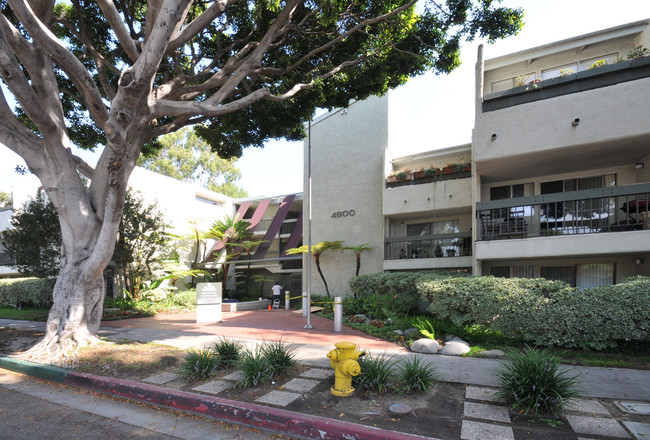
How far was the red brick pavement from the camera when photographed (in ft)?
30.6

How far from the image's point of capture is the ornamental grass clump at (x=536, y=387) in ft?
14.5

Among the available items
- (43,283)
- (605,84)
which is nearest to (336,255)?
(605,84)

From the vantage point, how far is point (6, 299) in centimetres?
2067

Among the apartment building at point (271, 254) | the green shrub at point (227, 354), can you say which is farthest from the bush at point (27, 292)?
the green shrub at point (227, 354)

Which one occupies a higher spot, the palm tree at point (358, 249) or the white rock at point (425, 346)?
the palm tree at point (358, 249)

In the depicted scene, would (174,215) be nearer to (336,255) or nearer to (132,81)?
(336,255)

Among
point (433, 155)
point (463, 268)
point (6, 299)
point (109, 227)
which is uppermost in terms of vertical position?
point (433, 155)

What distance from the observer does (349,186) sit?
18.2 m

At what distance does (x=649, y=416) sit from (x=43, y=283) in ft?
76.8

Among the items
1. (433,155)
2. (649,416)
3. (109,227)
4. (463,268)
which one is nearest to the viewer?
(649,416)

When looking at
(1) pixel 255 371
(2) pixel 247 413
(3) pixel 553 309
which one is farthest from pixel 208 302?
(3) pixel 553 309

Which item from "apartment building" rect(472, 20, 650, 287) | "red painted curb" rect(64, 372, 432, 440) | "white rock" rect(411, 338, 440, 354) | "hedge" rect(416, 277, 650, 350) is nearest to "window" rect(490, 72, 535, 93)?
"apartment building" rect(472, 20, 650, 287)

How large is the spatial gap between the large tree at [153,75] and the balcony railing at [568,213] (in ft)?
15.5

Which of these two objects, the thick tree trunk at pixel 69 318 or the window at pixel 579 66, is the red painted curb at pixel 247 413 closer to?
the thick tree trunk at pixel 69 318
